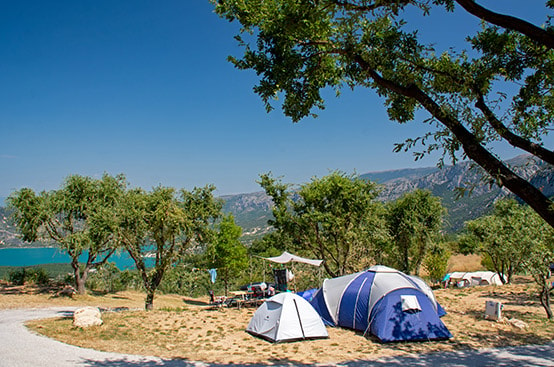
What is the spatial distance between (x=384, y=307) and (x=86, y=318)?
34.3ft

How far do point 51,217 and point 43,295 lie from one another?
16.1 ft

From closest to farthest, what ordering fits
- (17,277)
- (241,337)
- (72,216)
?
(241,337) < (72,216) < (17,277)

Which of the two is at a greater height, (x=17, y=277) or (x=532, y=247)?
(x=532, y=247)

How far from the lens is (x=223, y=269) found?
32.3m

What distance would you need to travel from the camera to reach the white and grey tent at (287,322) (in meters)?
12.1

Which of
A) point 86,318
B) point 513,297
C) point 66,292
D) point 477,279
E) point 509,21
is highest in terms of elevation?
point 509,21

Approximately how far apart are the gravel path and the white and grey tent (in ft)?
9.62

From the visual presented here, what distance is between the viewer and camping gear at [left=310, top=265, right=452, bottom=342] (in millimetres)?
12234

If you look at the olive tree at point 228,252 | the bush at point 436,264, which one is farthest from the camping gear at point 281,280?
the bush at point 436,264

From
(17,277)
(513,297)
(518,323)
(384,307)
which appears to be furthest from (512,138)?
(17,277)

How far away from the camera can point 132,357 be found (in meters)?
9.52

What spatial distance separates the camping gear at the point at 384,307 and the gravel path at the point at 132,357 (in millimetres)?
1681

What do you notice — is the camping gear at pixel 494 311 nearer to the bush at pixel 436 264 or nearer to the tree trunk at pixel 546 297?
the tree trunk at pixel 546 297

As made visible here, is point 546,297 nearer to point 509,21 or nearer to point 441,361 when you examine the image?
point 441,361
